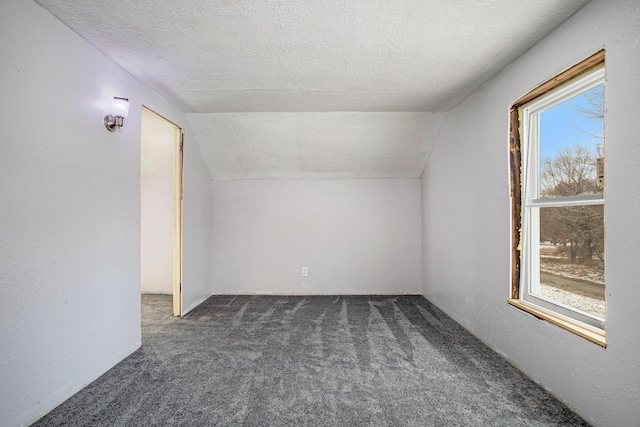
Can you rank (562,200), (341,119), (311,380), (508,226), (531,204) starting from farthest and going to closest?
1. (341,119)
2. (508,226)
3. (531,204)
4. (311,380)
5. (562,200)

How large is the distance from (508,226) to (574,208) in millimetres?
458

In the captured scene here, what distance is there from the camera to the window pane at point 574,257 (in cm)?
172

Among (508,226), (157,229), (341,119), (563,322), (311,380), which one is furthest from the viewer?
(157,229)

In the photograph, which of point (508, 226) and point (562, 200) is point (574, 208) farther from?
point (508, 226)

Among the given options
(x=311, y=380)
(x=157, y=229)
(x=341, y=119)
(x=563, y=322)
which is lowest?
(x=311, y=380)

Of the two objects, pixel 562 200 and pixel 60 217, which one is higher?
pixel 562 200

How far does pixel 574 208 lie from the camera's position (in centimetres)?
187

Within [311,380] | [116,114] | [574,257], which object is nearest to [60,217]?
[116,114]

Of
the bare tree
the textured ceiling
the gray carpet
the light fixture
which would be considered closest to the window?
the bare tree

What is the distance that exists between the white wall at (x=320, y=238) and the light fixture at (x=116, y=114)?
7.28ft

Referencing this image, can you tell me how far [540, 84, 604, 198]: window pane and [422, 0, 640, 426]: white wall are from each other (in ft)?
0.62

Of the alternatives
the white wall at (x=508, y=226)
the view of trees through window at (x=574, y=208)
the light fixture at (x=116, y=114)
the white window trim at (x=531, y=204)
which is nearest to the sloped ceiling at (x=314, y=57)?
the white wall at (x=508, y=226)

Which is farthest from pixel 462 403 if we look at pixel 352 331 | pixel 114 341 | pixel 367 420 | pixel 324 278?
pixel 324 278

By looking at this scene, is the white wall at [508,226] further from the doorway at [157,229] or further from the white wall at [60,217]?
the doorway at [157,229]
